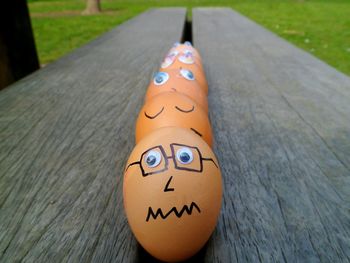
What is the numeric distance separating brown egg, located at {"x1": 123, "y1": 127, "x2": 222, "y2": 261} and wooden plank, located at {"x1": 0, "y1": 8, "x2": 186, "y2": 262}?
89mm

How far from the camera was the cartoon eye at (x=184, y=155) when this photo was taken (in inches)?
28.6

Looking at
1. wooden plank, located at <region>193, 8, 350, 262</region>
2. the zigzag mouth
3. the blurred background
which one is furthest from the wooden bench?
the blurred background

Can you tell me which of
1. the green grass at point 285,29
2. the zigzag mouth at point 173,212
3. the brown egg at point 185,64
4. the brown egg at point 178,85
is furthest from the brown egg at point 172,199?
the green grass at point 285,29

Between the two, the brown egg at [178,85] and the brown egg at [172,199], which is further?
the brown egg at [178,85]

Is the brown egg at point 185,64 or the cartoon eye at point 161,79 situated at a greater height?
the cartoon eye at point 161,79

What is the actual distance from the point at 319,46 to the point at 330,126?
430 cm

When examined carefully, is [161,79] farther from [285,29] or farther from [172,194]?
[285,29]

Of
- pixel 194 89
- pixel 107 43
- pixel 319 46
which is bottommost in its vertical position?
pixel 319 46

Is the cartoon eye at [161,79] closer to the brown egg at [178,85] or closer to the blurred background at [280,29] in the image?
the brown egg at [178,85]

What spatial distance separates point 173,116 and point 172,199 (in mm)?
329

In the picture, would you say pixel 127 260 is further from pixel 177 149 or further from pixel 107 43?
pixel 107 43

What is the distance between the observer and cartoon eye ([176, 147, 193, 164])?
73 cm

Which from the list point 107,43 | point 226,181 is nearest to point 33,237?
point 226,181

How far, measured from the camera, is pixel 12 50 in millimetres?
2436
